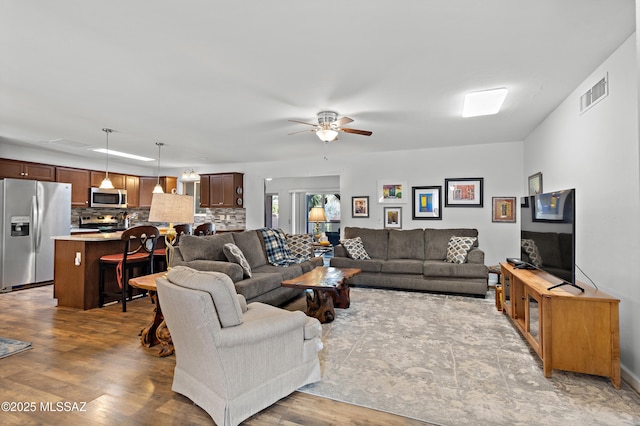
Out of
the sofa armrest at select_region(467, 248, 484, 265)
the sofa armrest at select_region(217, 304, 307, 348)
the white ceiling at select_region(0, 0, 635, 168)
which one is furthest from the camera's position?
the sofa armrest at select_region(467, 248, 484, 265)

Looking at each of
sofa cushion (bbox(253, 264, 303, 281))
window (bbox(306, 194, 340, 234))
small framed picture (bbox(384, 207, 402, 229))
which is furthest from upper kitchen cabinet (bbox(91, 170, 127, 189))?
small framed picture (bbox(384, 207, 402, 229))

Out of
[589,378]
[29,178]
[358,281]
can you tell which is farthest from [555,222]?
[29,178]

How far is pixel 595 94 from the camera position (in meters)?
2.81

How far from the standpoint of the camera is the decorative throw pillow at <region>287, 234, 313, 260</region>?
5209mm

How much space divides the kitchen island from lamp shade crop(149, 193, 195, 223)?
74.9 inches

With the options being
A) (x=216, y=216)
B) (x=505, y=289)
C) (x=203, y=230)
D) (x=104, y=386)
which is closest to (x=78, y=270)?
(x=203, y=230)

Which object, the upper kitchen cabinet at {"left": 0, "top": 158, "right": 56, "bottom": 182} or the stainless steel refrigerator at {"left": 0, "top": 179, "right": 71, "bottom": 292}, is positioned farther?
the upper kitchen cabinet at {"left": 0, "top": 158, "right": 56, "bottom": 182}

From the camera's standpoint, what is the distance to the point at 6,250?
5.09m

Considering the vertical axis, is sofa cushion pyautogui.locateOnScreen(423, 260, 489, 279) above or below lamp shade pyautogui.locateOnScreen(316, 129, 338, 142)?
below

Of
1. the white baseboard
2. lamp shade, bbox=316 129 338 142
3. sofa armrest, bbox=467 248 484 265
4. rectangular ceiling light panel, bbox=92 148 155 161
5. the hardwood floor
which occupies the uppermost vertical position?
rectangular ceiling light panel, bbox=92 148 155 161

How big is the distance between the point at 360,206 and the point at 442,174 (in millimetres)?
1651

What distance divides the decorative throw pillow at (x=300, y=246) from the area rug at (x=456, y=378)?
1768 millimetres

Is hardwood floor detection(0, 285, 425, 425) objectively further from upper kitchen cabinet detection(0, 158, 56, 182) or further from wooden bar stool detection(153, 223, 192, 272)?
upper kitchen cabinet detection(0, 158, 56, 182)

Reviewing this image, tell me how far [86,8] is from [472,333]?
3956 mm
